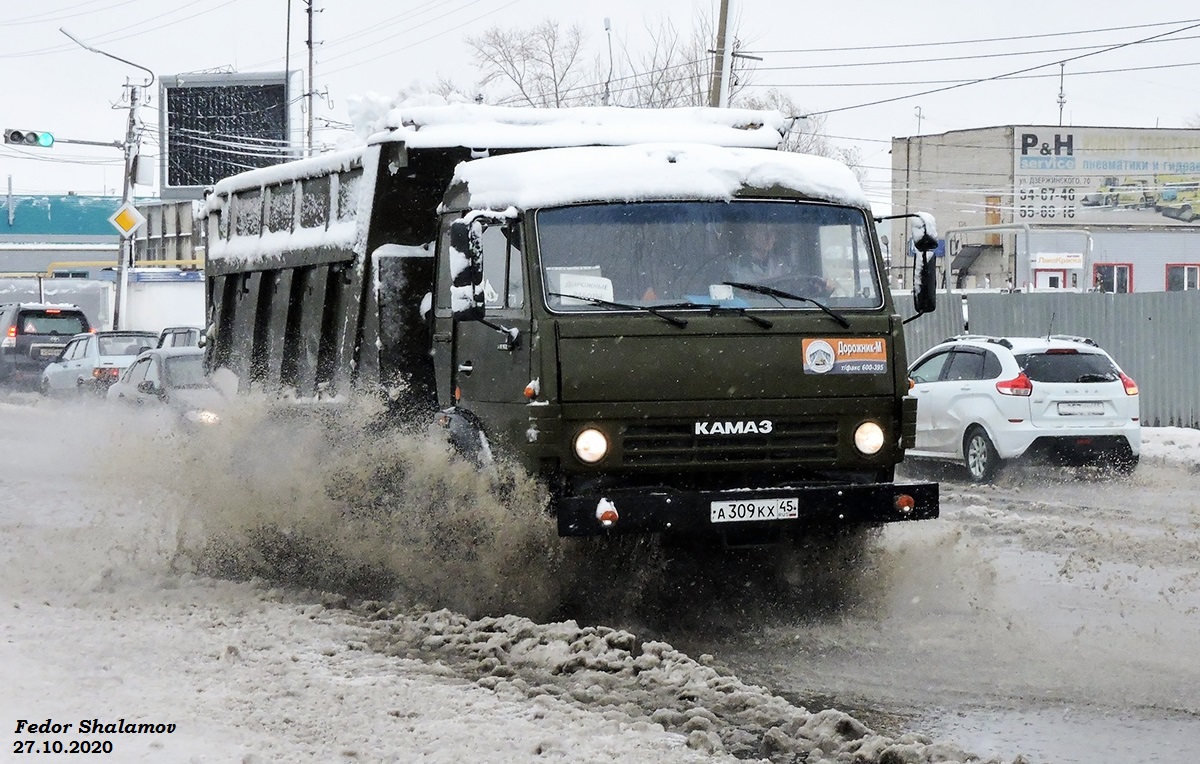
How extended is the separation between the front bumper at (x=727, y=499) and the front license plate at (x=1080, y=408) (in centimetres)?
866

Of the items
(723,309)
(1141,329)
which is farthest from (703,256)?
(1141,329)

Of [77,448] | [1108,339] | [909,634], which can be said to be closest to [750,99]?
[1108,339]

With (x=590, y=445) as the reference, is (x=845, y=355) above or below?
above

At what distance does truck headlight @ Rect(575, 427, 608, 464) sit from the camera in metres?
8.03

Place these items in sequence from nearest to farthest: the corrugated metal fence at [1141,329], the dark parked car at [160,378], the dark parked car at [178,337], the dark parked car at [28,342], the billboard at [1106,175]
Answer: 1. the dark parked car at [160,378]
2. the corrugated metal fence at [1141,329]
3. the dark parked car at [178,337]
4. the dark parked car at [28,342]
5. the billboard at [1106,175]

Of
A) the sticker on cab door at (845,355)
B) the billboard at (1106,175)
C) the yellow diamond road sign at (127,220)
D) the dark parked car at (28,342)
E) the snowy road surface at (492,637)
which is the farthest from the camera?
the billboard at (1106,175)

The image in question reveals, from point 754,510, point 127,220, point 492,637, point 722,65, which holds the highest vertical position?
point 722,65

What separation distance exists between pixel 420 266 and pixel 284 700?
12.7ft

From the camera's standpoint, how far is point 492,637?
7590 millimetres

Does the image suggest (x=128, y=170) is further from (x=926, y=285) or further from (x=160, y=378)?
(x=926, y=285)

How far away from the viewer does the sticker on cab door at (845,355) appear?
8305 millimetres

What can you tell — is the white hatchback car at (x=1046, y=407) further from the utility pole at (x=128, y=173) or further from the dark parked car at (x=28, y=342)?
the utility pole at (x=128, y=173)

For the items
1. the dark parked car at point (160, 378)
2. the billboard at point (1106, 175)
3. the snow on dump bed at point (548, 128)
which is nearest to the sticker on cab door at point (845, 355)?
the snow on dump bed at point (548, 128)

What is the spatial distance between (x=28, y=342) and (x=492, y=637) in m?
29.6
